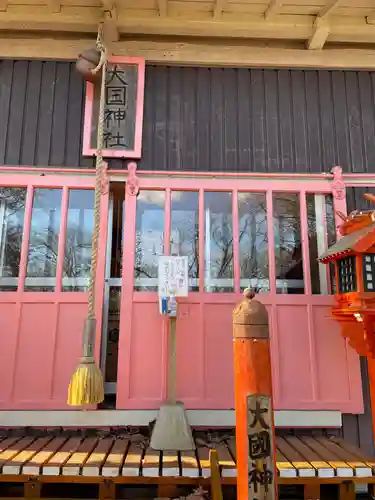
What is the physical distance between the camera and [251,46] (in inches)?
190

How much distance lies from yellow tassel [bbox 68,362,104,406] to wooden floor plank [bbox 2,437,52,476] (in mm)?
532

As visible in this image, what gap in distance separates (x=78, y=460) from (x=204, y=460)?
3.32ft

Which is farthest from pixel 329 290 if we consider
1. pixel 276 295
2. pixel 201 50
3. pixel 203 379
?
pixel 201 50

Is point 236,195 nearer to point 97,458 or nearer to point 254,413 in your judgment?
point 254,413

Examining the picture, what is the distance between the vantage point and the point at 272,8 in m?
4.51

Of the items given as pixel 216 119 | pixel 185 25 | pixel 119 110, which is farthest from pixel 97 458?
pixel 185 25

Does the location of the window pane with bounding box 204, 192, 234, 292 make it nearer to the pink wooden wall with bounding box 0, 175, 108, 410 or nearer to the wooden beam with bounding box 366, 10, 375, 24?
the pink wooden wall with bounding box 0, 175, 108, 410

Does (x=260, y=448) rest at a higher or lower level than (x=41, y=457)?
higher

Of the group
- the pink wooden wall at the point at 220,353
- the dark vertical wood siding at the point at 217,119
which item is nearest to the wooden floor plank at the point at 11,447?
the pink wooden wall at the point at 220,353

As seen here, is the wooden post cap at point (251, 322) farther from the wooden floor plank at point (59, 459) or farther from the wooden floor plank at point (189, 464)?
the wooden floor plank at point (59, 459)

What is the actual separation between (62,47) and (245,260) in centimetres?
335

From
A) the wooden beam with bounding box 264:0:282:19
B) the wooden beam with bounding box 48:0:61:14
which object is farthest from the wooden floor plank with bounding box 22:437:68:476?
the wooden beam with bounding box 264:0:282:19

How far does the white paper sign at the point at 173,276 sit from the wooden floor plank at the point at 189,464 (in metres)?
1.39

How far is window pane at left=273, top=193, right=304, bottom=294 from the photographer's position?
432 cm
